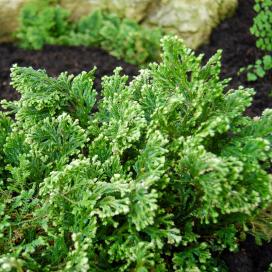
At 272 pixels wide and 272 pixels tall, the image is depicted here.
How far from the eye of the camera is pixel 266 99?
4641 millimetres

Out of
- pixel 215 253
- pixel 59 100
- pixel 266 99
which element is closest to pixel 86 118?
pixel 59 100

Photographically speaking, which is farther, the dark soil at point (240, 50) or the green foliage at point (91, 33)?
the green foliage at point (91, 33)

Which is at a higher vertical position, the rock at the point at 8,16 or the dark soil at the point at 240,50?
the rock at the point at 8,16

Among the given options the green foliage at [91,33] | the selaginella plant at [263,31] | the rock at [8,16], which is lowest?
the selaginella plant at [263,31]

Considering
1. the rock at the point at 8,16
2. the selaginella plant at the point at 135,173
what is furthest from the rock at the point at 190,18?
the selaginella plant at the point at 135,173

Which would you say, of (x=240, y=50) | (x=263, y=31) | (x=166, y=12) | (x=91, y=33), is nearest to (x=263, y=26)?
(x=263, y=31)

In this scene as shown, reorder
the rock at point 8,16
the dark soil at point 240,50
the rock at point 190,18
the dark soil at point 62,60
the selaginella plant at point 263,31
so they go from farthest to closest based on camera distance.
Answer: the rock at point 8,16
the rock at point 190,18
the dark soil at point 62,60
the dark soil at point 240,50
the selaginella plant at point 263,31

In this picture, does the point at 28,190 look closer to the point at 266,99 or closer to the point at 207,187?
the point at 207,187

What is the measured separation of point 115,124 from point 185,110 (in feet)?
1.25

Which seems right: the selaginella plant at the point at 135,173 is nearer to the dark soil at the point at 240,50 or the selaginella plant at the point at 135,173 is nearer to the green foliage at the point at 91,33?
the dark soil at the point at 240,50

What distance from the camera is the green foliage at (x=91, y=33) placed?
5348 millimetres

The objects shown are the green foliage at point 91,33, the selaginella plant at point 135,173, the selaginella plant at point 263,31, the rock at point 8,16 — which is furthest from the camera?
the rock at point 8,16

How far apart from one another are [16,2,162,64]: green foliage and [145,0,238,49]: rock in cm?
22

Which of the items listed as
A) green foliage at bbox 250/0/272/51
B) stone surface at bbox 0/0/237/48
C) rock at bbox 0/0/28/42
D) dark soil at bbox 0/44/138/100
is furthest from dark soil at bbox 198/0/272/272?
rock at bbox 0/0/28/42
